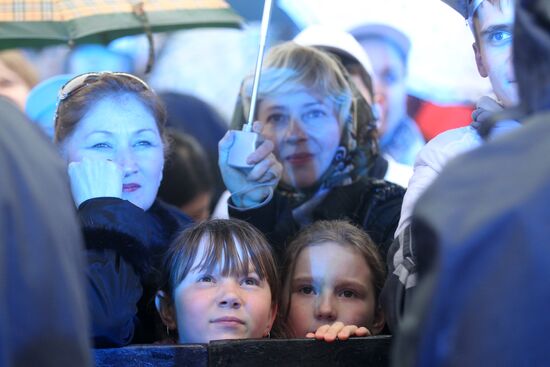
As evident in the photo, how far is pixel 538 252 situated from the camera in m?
1.53

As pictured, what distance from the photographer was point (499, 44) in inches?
129

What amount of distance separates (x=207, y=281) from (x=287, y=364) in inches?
18.8

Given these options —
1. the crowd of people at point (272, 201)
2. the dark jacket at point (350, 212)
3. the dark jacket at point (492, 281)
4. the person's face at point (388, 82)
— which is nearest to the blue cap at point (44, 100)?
the crowd of people at point (272, 201)

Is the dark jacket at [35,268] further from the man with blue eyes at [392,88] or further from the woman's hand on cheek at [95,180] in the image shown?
the man with blue eyes at [392,88]

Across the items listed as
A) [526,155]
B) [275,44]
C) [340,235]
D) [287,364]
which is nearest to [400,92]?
[275,44]

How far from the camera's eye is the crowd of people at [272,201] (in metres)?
3.19

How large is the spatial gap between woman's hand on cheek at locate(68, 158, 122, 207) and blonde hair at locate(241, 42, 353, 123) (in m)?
0.94

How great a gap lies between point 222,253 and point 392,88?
75.5 inches

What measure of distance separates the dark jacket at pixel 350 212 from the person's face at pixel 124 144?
0.38 m

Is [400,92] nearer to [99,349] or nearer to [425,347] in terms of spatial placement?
[99,349]

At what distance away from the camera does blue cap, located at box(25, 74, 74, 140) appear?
4508 millimetres

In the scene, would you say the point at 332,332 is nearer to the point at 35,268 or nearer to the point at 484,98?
the point at 484,98

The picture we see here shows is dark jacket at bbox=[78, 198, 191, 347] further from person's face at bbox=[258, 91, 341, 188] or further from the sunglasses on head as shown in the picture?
person's face at bbox=[258, 91, 341, 188]

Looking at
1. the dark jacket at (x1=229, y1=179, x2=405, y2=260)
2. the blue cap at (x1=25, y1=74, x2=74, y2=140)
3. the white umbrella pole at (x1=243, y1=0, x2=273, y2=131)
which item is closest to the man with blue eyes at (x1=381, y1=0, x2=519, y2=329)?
the dark jacket at (x1=229, y1=179, x2=405, y2=260)
